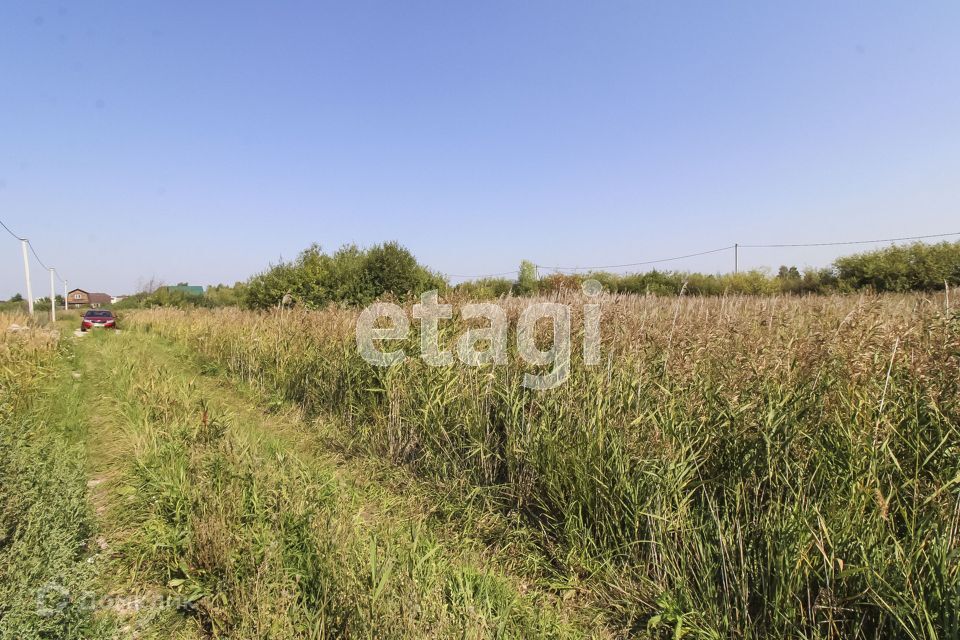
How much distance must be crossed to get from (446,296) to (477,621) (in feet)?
13.9

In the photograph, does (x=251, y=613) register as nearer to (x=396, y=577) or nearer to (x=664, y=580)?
(x=396, y=577)

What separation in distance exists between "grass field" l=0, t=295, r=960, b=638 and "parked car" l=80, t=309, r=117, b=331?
2816 cm

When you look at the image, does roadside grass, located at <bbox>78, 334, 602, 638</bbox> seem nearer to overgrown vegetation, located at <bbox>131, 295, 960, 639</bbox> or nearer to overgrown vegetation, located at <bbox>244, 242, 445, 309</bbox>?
overgrown vegetation, located at <bbox>131, 295, 960, 639</bbox>

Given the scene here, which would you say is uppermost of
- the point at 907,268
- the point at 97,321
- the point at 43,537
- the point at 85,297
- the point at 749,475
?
the point at 85,297

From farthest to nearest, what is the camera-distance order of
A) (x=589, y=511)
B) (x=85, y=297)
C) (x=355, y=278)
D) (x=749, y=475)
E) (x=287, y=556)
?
(x=85, y=297) → (x=355, y=278) → (x=589, y=511) → (x=287, y=556) → (x=749, y=475)

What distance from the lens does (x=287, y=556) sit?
2.36 meters

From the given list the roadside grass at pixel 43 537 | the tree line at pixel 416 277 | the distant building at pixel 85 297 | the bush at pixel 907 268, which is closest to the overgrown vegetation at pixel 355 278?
the tree line at pixel 416 277

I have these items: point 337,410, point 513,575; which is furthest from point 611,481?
point 337,410

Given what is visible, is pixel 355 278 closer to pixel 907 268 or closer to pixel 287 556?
pixel 287 556

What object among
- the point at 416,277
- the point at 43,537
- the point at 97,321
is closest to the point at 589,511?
the point at 43,537

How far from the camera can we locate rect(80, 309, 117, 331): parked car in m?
24.6

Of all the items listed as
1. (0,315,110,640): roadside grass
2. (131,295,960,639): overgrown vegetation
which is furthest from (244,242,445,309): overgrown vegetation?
(131,295,960,639): overgrown vegetation

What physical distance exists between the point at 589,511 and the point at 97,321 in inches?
1289

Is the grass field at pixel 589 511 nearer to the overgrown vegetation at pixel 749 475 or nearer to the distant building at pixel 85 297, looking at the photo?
the overgrown vegetation at pixel 749 475
